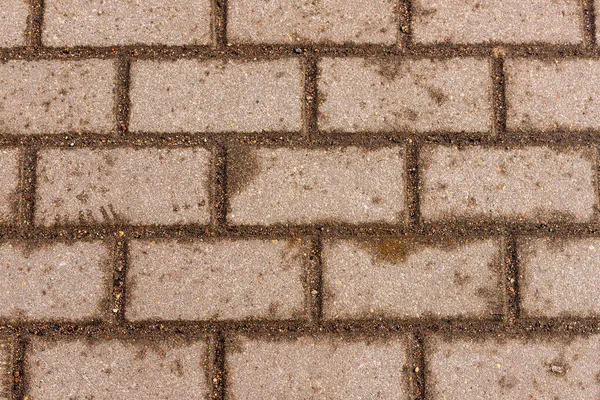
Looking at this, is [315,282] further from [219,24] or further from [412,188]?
[219,24]

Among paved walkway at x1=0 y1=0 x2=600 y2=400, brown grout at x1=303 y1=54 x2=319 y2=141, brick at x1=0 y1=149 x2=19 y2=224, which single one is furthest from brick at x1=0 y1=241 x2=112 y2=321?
brown grout at x1=303 y1=54 x2=319 y2=141

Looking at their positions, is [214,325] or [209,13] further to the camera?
[209,13]

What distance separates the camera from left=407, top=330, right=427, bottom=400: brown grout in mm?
1568

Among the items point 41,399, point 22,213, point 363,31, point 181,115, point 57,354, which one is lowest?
point 41,399

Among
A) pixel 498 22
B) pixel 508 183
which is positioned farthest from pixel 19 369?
pixel 498 22

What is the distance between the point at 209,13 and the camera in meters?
1.69

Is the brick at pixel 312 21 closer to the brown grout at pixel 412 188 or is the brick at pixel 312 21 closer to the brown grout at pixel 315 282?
the brown grout at pixel 412 188

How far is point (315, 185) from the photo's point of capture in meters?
1.62

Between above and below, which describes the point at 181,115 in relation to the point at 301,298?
above

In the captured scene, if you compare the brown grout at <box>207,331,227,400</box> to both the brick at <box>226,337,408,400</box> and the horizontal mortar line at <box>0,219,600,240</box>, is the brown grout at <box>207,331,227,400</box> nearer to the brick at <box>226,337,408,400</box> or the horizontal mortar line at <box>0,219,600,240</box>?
the brick at <box>226,337,408,400</box>

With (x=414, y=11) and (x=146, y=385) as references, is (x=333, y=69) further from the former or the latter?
(x=146, y=385)

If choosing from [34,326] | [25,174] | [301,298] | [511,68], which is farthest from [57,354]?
[511,68]

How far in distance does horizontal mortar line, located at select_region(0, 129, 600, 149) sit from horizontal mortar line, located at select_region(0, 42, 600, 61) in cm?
26

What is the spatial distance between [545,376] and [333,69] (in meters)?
1.18
